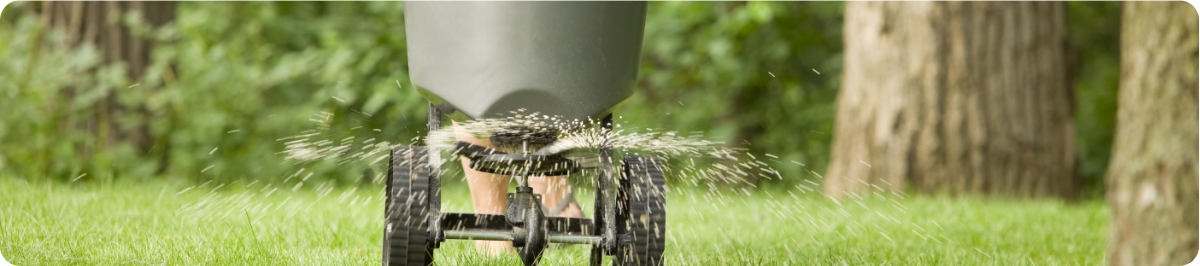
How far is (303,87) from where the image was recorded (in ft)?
19.0

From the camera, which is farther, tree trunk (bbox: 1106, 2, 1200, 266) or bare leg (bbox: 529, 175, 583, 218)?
bare leg (bbox: 529, 175, 583, 218)

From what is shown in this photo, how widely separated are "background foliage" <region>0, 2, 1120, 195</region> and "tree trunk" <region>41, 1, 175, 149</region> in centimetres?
5

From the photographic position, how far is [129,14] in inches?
206

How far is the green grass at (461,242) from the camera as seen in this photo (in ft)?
7.34

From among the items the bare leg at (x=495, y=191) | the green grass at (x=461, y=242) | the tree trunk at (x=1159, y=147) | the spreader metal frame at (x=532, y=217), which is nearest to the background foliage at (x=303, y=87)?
the green grass at (x=461, y=242)

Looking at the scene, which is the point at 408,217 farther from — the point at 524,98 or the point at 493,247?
the point at 493,247

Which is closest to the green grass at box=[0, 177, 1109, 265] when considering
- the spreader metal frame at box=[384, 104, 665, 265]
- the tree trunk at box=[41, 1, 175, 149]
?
the spreader metal frame at box=[384, 104, 665, 265]

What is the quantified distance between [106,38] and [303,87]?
111 cm

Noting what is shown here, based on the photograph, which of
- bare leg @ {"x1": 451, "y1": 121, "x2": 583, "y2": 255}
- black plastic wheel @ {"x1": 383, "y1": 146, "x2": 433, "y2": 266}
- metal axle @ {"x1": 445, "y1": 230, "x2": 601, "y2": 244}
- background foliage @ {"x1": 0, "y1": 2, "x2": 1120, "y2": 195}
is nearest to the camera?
black plastic wheel @ {"x1": 383, "y1": 146, "x2": 433, "y2": 266}

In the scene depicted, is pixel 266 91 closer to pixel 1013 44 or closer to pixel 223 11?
pixel 223 11

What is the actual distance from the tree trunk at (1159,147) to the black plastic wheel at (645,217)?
1.31 metres

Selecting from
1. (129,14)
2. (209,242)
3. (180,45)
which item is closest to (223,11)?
(180,45)

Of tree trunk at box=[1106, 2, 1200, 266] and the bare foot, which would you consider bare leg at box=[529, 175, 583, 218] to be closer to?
the bare foot

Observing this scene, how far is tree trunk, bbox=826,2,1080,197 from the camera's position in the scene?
14.6ft
